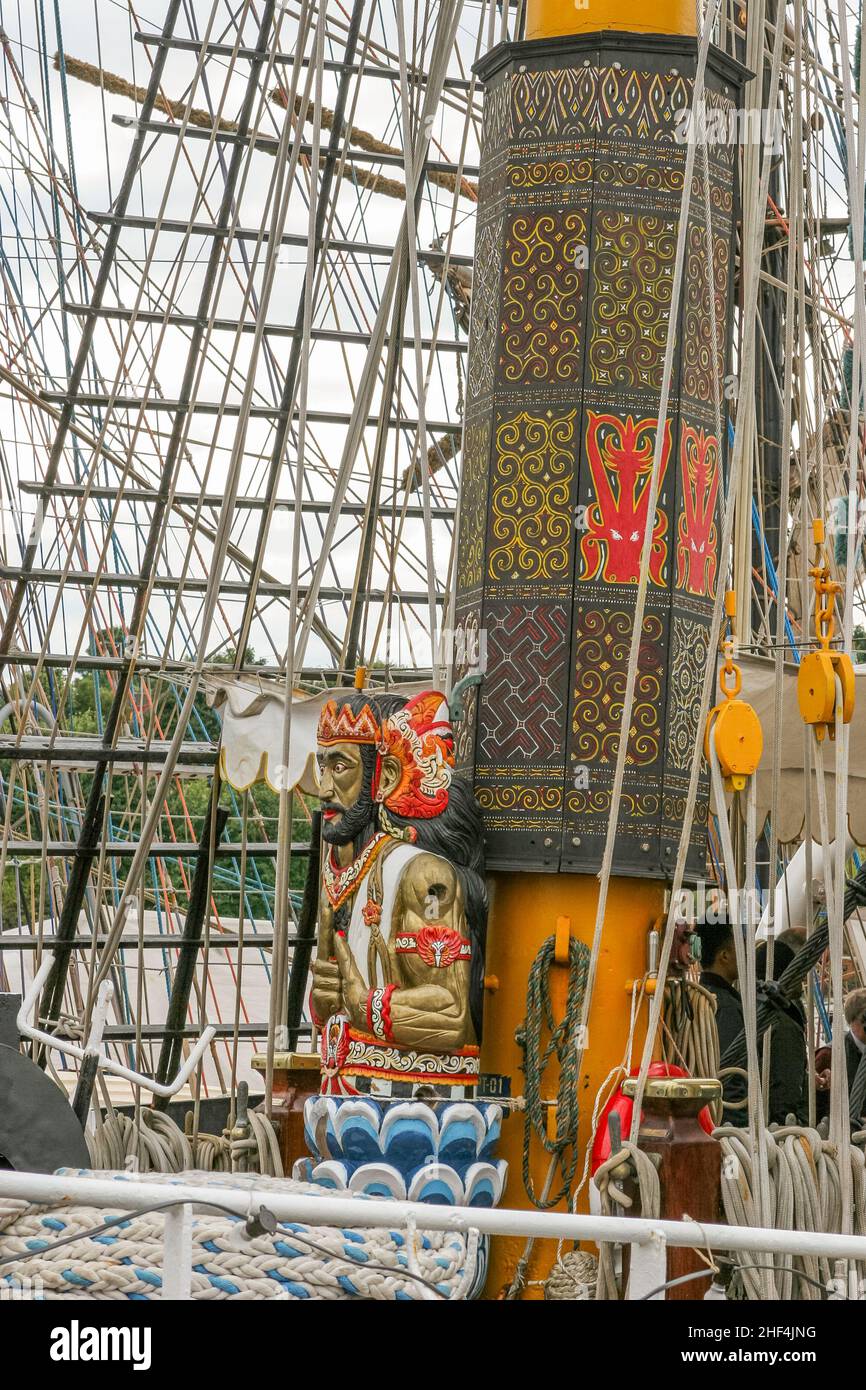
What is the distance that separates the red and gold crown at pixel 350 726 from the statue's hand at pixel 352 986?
1.52 ft

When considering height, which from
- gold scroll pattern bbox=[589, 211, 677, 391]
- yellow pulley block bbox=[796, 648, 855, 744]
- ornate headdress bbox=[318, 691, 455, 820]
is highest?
gold scroll pattern bbox=[589, 211, 677, 391]

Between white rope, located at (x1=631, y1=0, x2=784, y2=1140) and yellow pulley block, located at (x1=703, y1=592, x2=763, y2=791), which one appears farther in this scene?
yellow pulley block, located at (x1=703, y1=592, x2=763, y2=791)

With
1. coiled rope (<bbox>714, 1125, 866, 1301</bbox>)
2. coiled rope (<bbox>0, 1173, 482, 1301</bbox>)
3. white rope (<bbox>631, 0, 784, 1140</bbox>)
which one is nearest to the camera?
coiled rope (<bbox>0, 1173, 482, 1301</bbox>)

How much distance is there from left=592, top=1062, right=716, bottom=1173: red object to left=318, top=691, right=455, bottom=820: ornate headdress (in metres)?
0.77

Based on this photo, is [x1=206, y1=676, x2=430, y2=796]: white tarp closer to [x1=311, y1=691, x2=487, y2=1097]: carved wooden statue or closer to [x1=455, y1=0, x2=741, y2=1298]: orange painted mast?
[x1=455, y1=0, x2=741, y2=1298]: orange painted mast

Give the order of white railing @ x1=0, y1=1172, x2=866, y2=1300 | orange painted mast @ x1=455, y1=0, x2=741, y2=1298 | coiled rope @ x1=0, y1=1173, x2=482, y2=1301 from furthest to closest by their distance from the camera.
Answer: orange painted mast @ x1=455, y1=0, x2=741, y2=1298 → coiled rope @ x1=0, y1=1173, x2=482, y2=1301 → white railing @ x1=0, y1=1172, x2=866, y2=1300

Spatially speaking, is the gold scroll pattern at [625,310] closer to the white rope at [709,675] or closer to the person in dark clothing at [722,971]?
the white rope at [709,675]

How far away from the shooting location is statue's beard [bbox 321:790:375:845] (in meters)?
4.62

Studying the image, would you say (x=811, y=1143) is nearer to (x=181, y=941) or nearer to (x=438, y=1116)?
(x=438, y=1116)

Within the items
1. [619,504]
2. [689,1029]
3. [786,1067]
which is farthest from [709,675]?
[786,1067]

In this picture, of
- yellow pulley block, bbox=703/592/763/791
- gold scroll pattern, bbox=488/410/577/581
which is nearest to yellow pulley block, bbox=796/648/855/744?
yellow pulley block, bbox=703/592/763/791

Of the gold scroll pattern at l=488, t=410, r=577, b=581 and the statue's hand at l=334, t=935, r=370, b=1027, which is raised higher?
the gold scroll pattern at l=488, t=410, r=577, b=581

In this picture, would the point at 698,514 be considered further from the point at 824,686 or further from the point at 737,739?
the point at 737,739
